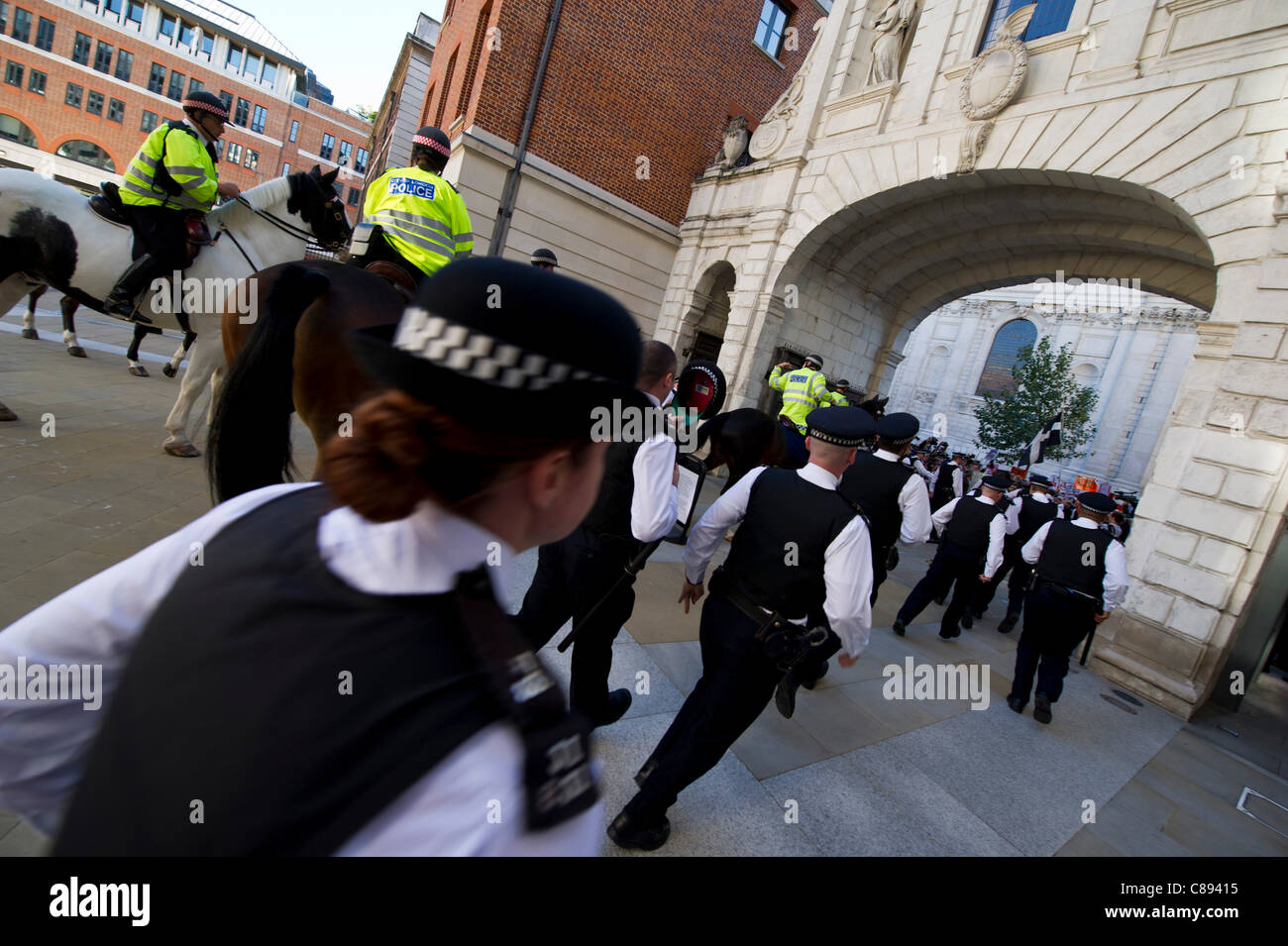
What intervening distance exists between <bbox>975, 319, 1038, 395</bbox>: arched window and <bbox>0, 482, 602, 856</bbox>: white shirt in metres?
38.1

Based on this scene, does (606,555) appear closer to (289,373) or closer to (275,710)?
(289,373)

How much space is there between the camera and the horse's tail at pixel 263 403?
204 centimetres

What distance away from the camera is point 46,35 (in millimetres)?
35312

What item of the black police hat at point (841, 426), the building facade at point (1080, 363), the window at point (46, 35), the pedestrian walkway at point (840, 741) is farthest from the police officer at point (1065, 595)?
the window at point (46, 35)

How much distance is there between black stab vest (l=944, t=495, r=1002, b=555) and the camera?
243 inches

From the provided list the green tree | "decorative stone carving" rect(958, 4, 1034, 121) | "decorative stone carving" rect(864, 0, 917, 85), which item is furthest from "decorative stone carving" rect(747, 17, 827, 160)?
the green tree

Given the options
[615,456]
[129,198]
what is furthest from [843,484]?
[129,198]

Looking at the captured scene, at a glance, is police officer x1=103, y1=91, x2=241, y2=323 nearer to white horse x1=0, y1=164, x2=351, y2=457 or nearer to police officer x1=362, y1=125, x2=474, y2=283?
white horse x1=0, y1=164, x2=351, y2=457

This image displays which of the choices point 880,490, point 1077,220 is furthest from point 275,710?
point 1077,220

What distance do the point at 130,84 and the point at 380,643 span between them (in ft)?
185

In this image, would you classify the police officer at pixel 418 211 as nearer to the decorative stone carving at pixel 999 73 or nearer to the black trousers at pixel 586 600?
the black trousers at pixel 586 600

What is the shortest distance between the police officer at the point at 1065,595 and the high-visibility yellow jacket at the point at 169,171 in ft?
26.6

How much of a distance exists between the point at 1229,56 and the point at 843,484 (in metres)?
7.16
